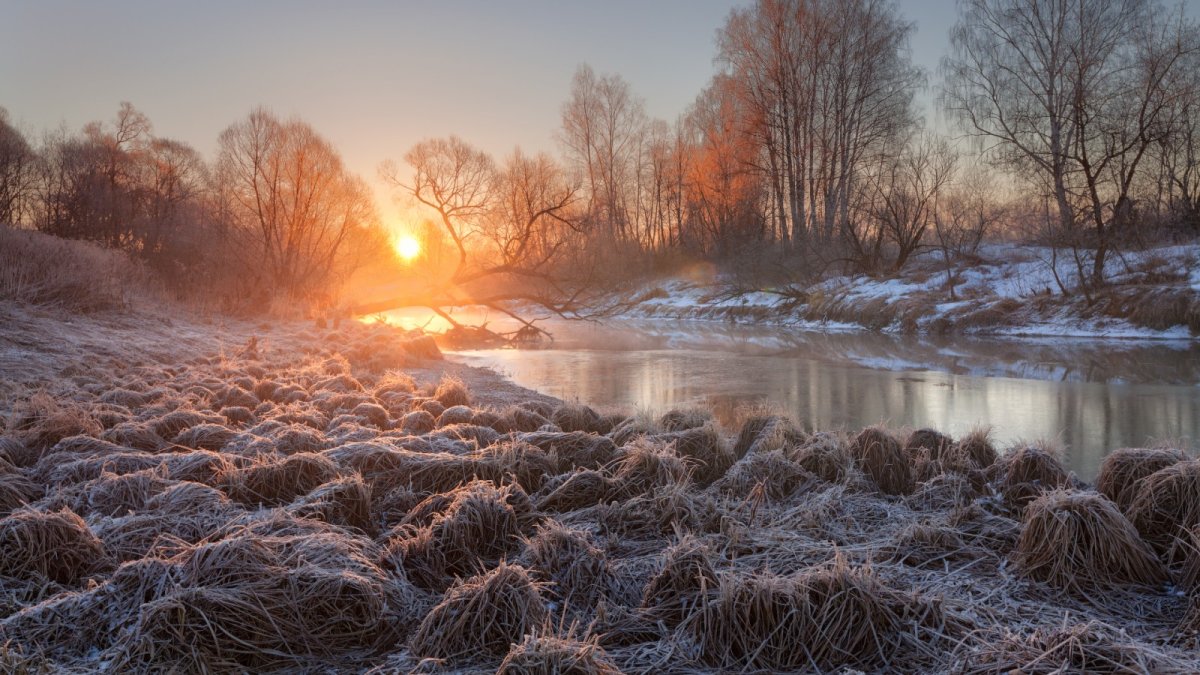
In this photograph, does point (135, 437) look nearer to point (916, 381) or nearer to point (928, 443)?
point (928, 443)

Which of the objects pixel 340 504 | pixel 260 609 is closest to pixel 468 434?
pixel 340 504

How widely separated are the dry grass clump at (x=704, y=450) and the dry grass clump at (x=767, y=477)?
0.30m

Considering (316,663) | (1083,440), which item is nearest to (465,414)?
(316,663)

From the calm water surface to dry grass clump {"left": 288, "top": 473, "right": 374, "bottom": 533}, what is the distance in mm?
4868

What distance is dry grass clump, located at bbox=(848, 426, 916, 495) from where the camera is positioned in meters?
5.07

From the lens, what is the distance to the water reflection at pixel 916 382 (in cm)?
864

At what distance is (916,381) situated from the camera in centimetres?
1245

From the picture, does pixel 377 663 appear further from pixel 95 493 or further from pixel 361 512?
pixel 95 493

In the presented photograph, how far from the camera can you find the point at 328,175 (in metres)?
24.1

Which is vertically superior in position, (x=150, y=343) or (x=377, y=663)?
(x=150, y=343)

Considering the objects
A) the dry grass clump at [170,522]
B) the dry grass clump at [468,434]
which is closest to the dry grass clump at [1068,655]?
the dry grass clump at [170,522]

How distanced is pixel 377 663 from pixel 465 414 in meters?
4.24

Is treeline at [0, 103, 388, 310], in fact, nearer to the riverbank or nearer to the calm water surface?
the calm water surface

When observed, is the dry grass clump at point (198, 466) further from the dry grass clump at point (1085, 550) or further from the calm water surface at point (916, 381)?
the calm water surface at point (916, 381)
